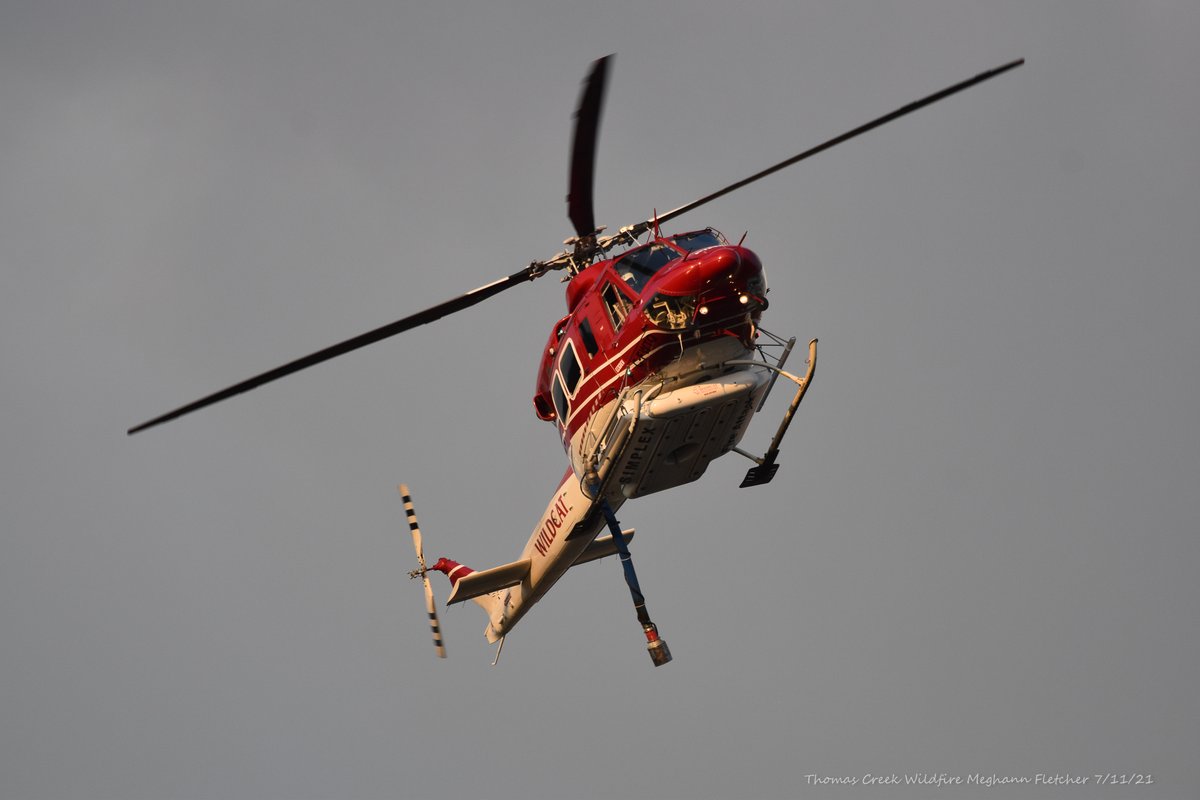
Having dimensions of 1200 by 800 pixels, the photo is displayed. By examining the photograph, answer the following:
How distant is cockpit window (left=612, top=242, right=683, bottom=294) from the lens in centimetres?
2191

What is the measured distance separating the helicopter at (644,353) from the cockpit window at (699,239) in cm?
2

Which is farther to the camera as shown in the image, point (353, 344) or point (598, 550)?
point (598, 550)

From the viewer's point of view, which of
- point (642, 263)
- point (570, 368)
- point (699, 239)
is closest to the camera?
point (642, 263)

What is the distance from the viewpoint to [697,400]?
2136cm

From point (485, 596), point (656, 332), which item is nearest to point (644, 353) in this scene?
point (656, 332)

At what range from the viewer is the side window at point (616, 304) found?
72.2ft

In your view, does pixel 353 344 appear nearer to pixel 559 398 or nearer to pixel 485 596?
pixel 559 398

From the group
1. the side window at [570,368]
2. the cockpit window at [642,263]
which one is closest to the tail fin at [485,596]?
the side window at [570,368]

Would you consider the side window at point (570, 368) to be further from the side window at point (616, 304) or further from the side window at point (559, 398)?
the side window at point (616, 304)

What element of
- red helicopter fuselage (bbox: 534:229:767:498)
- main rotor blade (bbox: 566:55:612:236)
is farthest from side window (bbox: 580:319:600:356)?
main rotor blade (bbox: 566:55:612:236)

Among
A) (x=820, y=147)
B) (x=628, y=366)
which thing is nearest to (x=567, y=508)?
(x=628, y=366)

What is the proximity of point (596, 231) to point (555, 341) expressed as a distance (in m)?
1.94

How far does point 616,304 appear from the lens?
22203 millimetres

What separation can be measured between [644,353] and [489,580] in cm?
616
